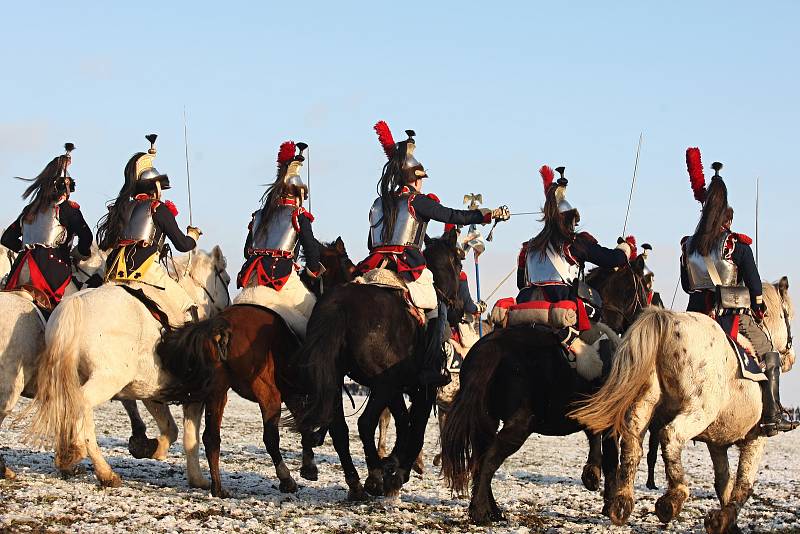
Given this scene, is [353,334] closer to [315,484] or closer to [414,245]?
[414,245]

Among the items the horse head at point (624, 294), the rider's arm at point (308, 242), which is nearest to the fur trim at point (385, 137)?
the rider's arm at point (308, 242)

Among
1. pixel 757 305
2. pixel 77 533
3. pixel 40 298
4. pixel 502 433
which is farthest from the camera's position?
pixel 40 298

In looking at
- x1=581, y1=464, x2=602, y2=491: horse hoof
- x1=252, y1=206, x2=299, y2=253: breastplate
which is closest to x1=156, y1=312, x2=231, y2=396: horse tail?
x1=252, y1=206, x2=299, y2=253: breastplate

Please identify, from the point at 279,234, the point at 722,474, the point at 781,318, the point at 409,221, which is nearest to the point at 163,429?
the point at 279,234

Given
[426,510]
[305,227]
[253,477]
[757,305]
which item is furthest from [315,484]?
[757,305]

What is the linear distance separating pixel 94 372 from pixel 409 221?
348 cm

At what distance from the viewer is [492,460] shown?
9.08m

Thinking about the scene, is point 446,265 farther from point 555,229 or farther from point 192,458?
point 192,458

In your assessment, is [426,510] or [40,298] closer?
[426,510]

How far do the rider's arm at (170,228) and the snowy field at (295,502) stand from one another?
2451 millimetres

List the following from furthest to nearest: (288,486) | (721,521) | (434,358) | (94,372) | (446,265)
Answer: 1. (446,265)
2. (434,358)
3. (288,486)
4. (94,372)
5. (721,521)

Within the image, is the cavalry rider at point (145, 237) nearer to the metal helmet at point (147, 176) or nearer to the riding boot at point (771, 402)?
the metal helmet at point (147, 176)

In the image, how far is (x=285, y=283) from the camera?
36.4 ft

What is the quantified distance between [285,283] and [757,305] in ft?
15.3
